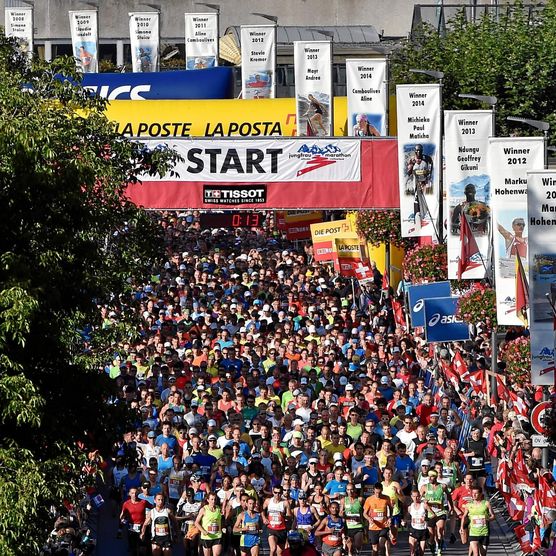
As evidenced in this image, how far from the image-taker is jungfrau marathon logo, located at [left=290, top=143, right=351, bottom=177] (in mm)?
30422

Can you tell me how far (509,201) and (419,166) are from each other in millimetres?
5336

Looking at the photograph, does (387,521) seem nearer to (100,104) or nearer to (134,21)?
(100,104)

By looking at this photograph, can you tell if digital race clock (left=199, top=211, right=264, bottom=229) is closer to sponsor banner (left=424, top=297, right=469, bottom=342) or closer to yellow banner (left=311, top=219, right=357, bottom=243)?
yellow banner (left=311, top=219, right=357, bottom=243)

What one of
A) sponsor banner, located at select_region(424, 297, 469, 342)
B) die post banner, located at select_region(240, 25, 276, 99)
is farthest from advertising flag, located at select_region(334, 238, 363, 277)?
sponsor banner, located at select_region(424, 297, 469, 342)

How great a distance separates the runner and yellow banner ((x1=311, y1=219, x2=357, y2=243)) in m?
16.5

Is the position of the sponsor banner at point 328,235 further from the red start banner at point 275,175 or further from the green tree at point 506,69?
the red start banner at point 275,175

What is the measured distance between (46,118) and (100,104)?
1998 mm

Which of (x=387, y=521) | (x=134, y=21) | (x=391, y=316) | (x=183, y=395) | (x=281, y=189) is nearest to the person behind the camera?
(x=387, y=521)

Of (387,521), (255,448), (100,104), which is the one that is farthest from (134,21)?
(100,104)

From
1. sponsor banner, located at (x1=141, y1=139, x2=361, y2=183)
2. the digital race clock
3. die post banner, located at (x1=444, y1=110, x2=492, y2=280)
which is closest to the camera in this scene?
die post banner, located at (x1=444, y1=110, x2=492, y2=280)

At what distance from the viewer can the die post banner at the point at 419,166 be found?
92.5 ft

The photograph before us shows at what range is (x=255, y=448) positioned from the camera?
22.8 metres

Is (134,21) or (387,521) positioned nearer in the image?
(387,521)

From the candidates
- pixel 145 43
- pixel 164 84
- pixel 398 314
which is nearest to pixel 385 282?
pixel 398 314
